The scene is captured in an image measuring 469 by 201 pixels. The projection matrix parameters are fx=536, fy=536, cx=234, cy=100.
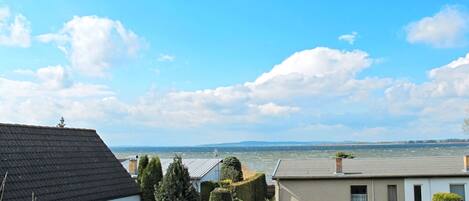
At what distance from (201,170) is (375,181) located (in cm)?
1195

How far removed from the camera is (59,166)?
19.4 metres

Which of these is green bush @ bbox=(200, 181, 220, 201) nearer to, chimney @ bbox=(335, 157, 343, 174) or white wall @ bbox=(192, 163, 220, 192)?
white wall @ bbox=(192, 163, 220, 192)

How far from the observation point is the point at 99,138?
24359 mm

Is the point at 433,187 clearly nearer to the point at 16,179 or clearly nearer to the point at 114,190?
the point at 114,190

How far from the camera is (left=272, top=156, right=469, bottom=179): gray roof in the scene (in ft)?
83.6

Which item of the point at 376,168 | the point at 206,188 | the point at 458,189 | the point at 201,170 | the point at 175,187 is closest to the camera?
the point at 175,187

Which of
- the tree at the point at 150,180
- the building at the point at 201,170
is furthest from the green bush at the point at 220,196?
the building at the point at 201,170

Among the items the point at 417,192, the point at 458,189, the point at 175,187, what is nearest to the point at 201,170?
the point at 175,187

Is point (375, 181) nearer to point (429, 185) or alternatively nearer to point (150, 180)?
point (429, 185)

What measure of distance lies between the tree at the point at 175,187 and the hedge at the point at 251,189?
6911mm

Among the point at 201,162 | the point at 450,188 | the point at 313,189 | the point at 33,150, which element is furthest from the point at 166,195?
the point at 201,162

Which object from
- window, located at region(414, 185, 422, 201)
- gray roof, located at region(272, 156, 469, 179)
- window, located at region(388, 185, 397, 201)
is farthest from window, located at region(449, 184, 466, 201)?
window, located at region(388, 185, 397, 201)

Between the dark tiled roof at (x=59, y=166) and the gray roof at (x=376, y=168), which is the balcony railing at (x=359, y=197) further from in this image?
the dark tiled roof at (x=59, y=166)

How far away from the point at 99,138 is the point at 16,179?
7779 mm
